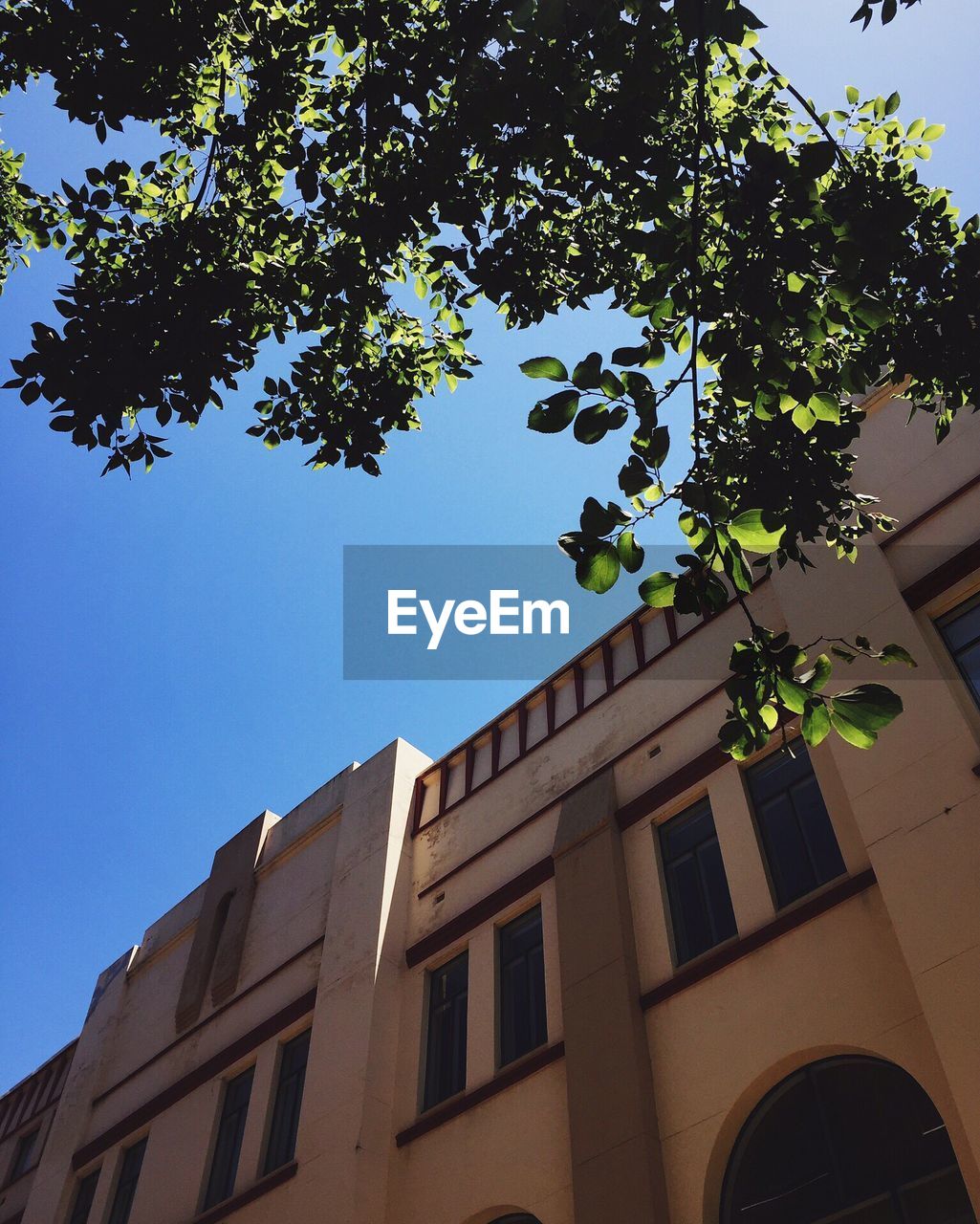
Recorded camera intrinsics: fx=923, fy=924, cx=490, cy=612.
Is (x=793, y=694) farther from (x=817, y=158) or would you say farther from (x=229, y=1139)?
(x=229, y=1139)

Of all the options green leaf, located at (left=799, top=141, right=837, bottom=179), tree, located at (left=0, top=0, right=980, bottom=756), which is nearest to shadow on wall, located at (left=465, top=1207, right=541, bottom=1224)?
tree, located at (left=0, top=0, right=980, bottom=756)

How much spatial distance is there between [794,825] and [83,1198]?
551 inches

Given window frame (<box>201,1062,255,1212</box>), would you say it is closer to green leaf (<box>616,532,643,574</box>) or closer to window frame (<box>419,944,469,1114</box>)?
window frame (<box>419,944,469,1114</box>)

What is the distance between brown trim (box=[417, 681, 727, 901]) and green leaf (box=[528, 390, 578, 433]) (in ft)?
25.6

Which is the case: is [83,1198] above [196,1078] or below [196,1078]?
below

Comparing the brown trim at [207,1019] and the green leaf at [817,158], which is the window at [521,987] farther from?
the green leaf at [817,158]

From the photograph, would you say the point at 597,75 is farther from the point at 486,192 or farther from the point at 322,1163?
the point at 322,1163

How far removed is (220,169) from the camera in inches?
312

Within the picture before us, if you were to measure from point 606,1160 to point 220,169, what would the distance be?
959 cm

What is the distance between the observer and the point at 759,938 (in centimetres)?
914

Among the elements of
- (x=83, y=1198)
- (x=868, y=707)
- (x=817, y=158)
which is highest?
(x=83, y=1198)

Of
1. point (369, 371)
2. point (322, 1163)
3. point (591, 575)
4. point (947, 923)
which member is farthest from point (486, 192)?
point (322, 1163)

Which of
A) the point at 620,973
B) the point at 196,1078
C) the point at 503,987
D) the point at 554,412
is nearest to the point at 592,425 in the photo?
the point at 554,412

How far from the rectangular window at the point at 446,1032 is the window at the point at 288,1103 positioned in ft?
6.57
